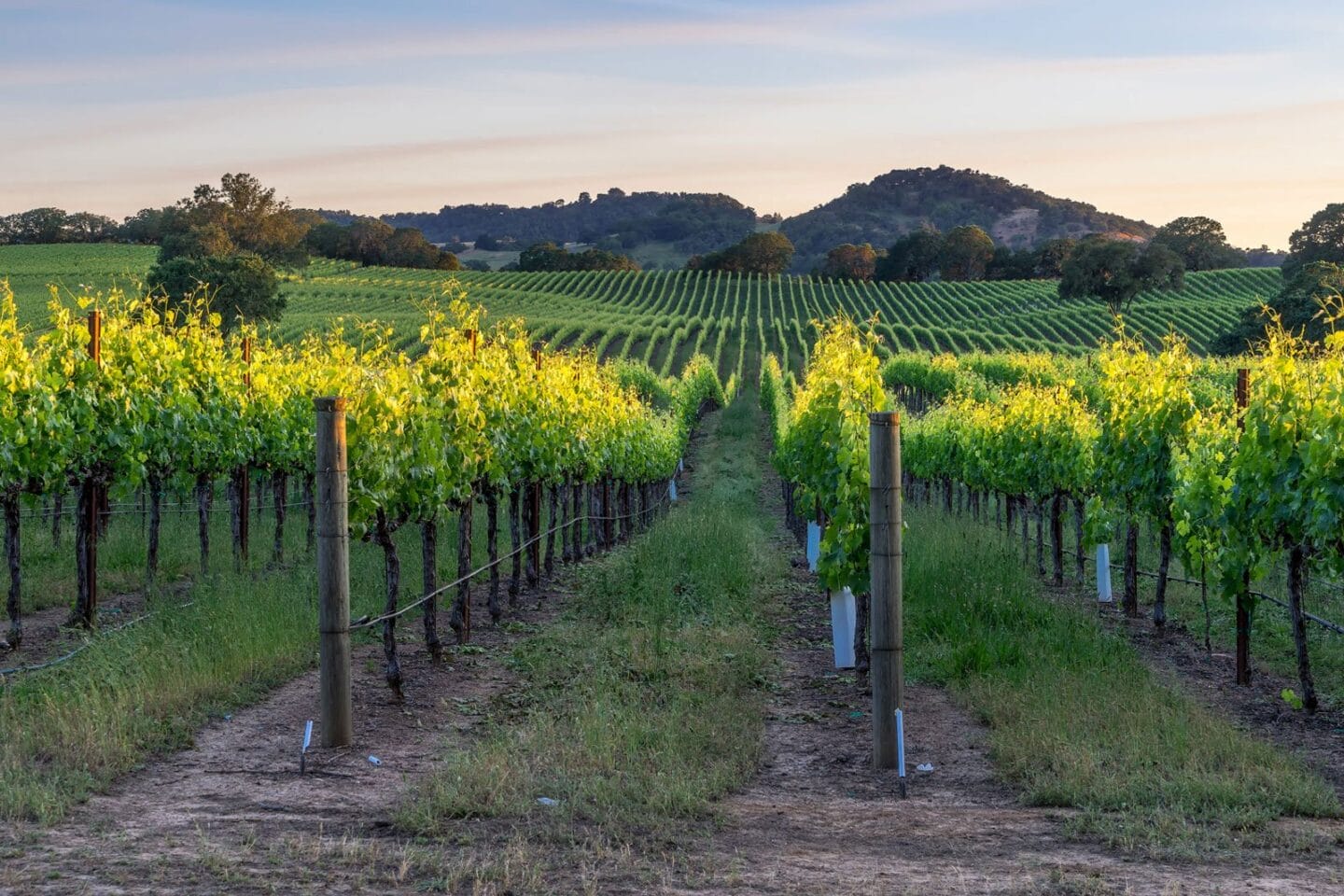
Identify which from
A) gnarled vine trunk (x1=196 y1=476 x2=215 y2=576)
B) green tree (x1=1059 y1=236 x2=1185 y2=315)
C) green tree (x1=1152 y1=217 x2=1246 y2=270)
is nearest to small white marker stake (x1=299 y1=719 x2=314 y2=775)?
gnarled vine trunk (x1=196 y1=476 x2=215 y2=576)

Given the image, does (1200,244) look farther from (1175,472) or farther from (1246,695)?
(1246,695)

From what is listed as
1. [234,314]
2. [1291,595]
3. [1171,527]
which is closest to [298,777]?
[1291,595]

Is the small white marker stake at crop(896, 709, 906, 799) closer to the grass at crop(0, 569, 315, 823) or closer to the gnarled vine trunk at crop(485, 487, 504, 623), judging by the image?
the grass at crop(0, 569, 315, 823)

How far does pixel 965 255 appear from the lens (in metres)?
120

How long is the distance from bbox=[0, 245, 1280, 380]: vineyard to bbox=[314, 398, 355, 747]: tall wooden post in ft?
163

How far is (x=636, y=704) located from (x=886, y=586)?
210 cm

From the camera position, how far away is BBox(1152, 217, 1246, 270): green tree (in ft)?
365

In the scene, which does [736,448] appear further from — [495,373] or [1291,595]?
[1291,595]

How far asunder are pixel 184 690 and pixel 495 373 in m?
5.67

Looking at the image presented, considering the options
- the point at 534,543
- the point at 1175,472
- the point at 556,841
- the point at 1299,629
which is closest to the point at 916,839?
the point at 556,841

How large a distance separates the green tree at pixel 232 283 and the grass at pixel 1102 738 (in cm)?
5121

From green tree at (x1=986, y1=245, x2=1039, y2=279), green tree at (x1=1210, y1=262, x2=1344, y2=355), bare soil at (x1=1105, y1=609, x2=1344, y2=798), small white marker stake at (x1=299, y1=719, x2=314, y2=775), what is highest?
green tree at (x1=986, y1=245, x2=1039, y2=279)

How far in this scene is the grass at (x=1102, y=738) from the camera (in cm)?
647

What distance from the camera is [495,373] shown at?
44.6ft
